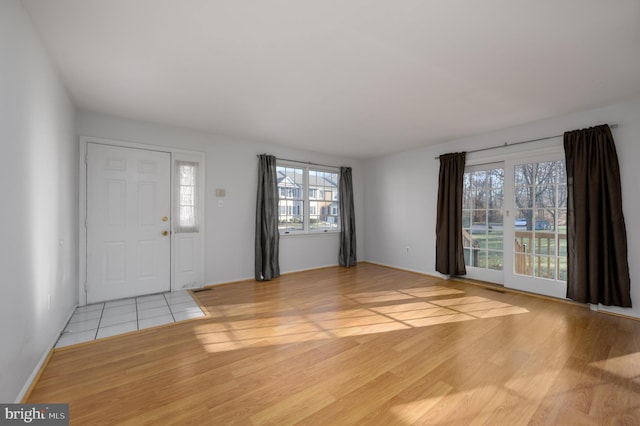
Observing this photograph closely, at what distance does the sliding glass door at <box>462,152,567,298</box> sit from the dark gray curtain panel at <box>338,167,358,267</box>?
223 centimetres

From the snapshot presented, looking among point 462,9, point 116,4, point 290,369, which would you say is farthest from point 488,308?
point 116,4

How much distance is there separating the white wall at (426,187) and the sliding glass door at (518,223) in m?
0.32

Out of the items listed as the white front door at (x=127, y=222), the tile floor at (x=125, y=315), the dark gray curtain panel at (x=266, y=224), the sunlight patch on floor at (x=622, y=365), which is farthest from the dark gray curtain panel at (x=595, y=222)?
the white front door at (x=127, y=222)

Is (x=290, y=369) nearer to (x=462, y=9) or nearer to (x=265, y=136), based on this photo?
(x=462, y=9)

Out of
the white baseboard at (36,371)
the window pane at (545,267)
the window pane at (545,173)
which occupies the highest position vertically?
the window pane at (545,173)

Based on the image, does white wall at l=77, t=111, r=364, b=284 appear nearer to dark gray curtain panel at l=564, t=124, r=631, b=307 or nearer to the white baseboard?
the white baseboard

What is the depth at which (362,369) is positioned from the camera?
2.10m

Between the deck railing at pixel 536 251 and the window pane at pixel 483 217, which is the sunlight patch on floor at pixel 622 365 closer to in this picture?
the deck railing at pixel 536 251

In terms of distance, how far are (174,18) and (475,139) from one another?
442 centimetres

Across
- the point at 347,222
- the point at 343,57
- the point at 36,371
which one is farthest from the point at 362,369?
the point at 347,222

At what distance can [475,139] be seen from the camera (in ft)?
14.9

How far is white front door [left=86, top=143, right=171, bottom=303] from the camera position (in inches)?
141

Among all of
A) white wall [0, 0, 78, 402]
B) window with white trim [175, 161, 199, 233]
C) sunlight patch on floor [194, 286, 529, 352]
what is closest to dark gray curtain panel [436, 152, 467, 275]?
sunlight patch on floor [194, 286, 529, 352]

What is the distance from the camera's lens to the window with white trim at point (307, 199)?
5.34 m
